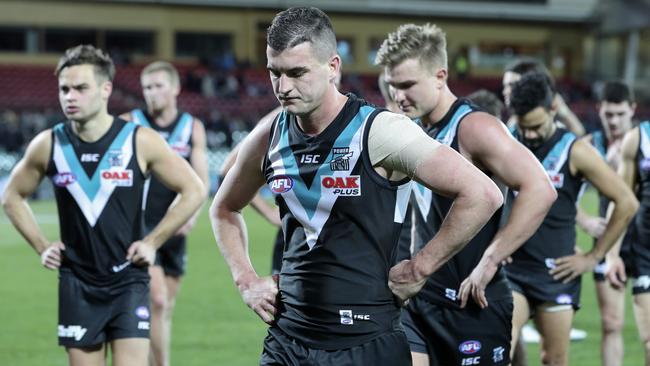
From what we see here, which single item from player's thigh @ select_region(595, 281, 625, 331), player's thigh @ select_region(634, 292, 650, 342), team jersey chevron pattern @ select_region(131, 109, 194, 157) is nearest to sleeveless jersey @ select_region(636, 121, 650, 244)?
player's thigh @ select_region(634, 292, 650, 342)

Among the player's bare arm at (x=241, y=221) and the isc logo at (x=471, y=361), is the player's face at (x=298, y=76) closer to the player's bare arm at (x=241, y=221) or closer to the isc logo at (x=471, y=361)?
the player's bare arm at (x=241, y=221)

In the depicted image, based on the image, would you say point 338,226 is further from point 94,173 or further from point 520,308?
point 520,308

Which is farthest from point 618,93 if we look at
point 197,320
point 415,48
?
point 197,320

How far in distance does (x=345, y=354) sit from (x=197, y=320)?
7.21m

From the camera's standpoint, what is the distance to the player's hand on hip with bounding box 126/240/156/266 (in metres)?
6.08

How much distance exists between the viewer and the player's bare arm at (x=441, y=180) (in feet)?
12.6

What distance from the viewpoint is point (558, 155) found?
6.48 m

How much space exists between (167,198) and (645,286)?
3.72 meters

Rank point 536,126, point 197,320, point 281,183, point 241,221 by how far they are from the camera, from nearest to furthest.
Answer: point 281,183 → point 241,221 → point 536,126 → point 197,320

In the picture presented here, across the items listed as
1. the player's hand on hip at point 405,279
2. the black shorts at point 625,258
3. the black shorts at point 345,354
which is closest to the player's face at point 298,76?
the player's hand on hip at point 405,279

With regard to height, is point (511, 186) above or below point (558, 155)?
below

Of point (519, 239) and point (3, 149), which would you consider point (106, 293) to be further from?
point (3, 149)

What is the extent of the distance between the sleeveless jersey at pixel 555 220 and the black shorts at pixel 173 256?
3.08 meters

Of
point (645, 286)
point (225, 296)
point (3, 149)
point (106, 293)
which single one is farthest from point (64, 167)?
point (3, 149)
